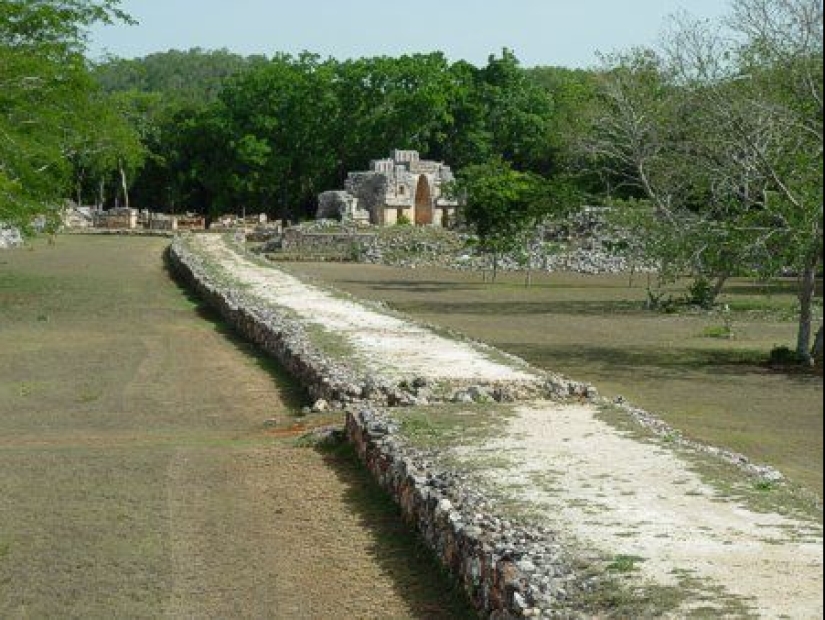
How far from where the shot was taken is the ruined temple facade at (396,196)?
6100 centimetres

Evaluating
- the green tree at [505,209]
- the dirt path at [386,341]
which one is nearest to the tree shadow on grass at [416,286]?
the green tree at [505,209]

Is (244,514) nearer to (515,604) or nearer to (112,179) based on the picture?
(515,604)

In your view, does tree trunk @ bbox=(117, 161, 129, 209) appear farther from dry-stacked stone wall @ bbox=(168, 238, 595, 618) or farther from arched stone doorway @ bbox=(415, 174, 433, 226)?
dry-stacked stone wall @ bbox=(168, 238, 595, 618)

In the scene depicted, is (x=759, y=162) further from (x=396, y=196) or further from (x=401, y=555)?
(x=396, y=196)

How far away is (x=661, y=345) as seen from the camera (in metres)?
22.9

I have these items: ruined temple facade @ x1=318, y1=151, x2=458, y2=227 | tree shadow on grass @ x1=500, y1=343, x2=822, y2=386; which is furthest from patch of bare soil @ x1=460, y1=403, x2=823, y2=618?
ruined temple facade @ x1=318, y1=151, x2=458, y2=227

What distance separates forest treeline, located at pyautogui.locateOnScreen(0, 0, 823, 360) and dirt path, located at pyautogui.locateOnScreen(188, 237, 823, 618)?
9.27 ft

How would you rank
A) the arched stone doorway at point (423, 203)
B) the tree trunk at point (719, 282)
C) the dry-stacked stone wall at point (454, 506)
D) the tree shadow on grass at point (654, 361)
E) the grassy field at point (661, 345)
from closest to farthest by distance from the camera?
the dry-stacked stone wall at point (454, 506)
the grassy field at point (661, 345)
the tree shadow on grass at point (654, 361)
the tree trunk at point (719, 282)
the arched stone doorway at point (423, 203)

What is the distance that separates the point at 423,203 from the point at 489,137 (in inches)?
382

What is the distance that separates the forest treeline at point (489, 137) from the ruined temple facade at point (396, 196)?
19.1ft

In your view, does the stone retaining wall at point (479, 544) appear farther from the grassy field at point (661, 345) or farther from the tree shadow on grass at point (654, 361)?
the tree shadow on grass at point (654, 361)

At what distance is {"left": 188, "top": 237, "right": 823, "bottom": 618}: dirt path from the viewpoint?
694 cm

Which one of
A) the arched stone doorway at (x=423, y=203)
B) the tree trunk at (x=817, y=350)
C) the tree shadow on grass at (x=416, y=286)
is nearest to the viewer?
the tree trunk at (x=817, y=350)

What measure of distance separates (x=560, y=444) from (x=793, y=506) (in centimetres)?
282
